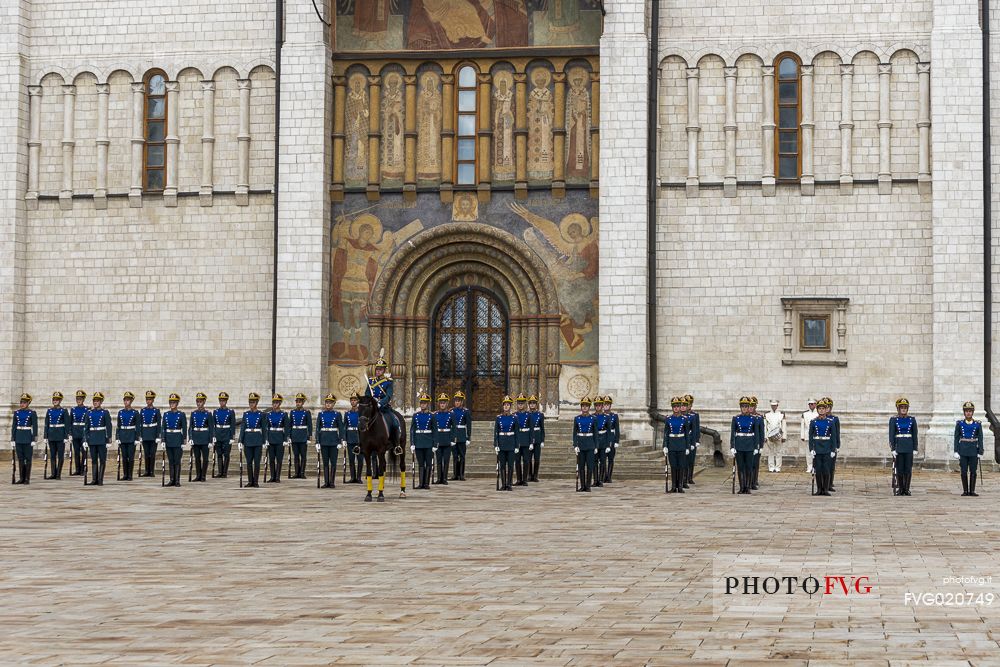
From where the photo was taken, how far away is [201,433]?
84.5 ft

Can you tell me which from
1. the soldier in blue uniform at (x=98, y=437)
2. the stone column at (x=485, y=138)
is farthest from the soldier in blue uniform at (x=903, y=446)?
the soldier in blue uniform at (x=98, y=437)

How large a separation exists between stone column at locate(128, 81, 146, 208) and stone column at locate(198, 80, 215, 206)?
58.0 inches

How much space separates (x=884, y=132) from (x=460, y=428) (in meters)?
11.8

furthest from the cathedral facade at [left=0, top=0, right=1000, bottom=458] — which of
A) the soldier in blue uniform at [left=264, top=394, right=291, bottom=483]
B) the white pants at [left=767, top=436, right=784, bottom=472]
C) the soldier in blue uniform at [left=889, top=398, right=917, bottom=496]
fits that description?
the soldier in blue uniform at [left=889, top=398, right=917, bottom=496]

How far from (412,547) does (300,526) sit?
289 cm

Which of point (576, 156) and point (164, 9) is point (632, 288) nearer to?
point (576, 156)

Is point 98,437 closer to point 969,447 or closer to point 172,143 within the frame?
point 172,143

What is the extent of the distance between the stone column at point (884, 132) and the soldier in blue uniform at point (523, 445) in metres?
9.99

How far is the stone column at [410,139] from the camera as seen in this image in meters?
31.4

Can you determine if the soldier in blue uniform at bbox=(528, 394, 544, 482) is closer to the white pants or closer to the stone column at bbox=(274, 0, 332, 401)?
the white pants

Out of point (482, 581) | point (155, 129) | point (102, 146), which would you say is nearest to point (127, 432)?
point (102, 146)

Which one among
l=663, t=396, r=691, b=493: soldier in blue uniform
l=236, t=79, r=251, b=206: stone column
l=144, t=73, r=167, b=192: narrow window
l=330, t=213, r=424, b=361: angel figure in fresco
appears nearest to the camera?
l=663, t=396, r=691, b=493: soldier in blue uniform

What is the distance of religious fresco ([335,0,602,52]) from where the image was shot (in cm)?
3142

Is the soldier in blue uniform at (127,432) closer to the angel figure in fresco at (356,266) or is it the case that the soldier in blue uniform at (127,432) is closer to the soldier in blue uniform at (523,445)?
the angel figure in fresco at (356,266)
